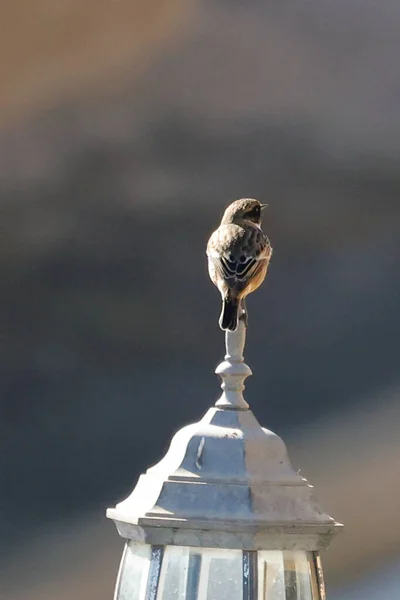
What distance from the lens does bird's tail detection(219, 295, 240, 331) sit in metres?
1.47

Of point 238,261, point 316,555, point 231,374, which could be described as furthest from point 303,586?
point 238,261

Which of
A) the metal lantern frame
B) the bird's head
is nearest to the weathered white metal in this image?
the metal lantern frame

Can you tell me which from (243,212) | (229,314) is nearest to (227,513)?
(229,314)

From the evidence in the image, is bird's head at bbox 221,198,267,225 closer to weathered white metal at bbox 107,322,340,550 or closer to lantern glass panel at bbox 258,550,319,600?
weathered white metal at bbox 107,322,340,550

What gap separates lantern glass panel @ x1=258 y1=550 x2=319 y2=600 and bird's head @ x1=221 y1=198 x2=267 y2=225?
20.0 inches

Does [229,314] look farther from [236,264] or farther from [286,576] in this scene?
[286,576]

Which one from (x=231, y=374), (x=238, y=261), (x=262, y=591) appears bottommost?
(x=262, y=591)

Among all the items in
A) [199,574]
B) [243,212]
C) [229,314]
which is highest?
[243,212]

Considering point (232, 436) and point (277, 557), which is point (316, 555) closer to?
point (277, 557)

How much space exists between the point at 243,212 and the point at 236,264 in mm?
210

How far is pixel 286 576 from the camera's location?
1359 mm

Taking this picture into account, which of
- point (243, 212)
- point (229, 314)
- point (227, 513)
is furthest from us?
point (243, 212)

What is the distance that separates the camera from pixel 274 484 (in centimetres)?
134

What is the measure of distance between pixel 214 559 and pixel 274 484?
0.12 metres
